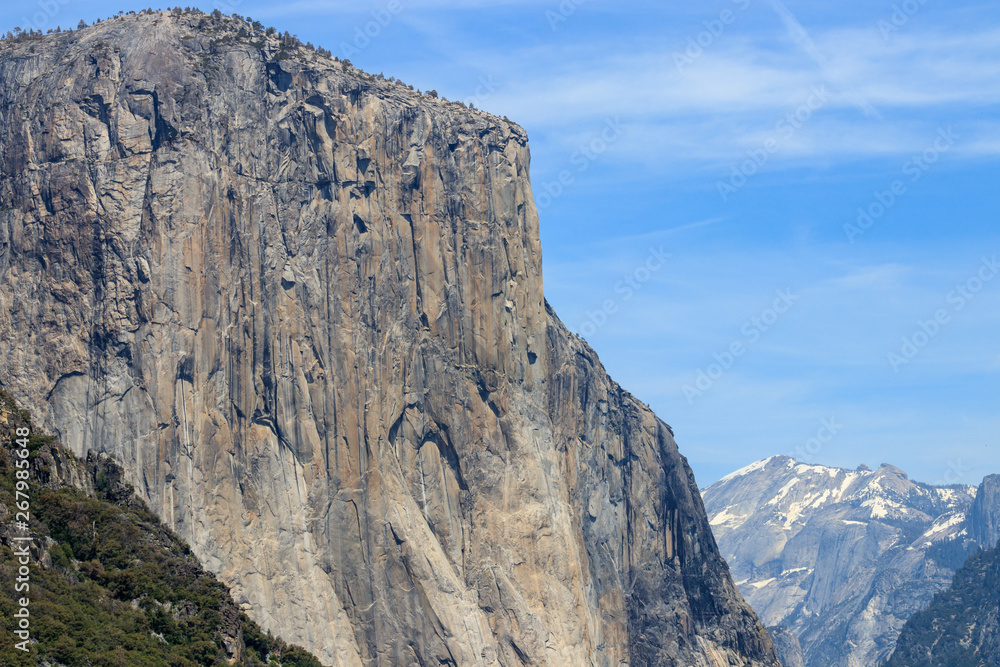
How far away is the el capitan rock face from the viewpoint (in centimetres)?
11725

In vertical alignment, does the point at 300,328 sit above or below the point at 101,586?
above

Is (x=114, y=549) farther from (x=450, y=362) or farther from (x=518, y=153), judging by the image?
(x=518, y=153)

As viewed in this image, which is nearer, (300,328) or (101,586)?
(101,586)

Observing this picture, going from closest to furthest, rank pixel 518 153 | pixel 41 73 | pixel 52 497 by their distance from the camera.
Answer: pixel 52 497
pixel 41 73
pixel 518 153

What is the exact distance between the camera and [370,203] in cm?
12938

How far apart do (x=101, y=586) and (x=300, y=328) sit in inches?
1955

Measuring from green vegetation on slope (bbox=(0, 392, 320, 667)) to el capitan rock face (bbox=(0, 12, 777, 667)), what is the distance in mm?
25284

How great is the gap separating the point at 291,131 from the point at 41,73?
2176cm

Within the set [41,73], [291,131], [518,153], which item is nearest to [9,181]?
[41,73]

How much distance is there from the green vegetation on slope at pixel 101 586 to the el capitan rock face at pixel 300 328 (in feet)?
83.0

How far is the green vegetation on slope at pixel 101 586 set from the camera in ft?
216

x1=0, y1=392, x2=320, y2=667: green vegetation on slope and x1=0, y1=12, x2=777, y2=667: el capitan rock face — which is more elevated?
x1=0, y1=12, x2=777, y2=667: el capitan rock face

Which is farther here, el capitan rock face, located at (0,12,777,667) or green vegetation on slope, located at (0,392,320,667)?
el capitan rock face, located at (0,12,777,667)

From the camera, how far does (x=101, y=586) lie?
76000mm
